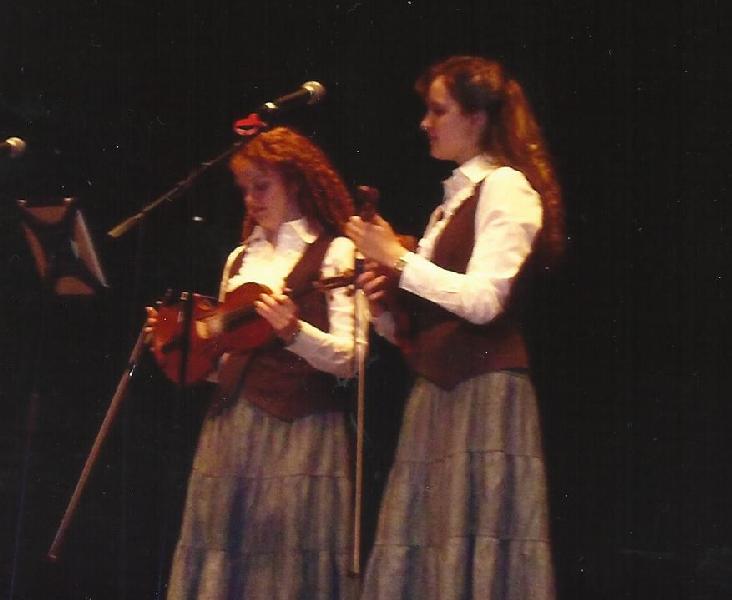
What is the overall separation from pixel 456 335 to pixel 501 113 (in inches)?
23.2

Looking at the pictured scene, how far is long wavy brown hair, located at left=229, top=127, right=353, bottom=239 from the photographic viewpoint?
317 cm

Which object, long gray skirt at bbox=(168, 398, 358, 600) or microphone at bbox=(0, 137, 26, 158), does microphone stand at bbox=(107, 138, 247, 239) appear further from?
long gray skirt at bbox=(168, 398, 358, 600)

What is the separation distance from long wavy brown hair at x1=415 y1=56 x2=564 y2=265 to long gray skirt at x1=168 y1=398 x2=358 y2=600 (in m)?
0.83

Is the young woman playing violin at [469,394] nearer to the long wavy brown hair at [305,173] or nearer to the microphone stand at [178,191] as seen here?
the microphone stand at [178,191]

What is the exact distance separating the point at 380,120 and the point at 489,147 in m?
0.86

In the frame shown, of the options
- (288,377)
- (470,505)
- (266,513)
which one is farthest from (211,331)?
(470,505)

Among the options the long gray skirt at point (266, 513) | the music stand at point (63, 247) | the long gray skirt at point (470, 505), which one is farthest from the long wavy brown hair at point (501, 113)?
the music stand at point (63, 247)

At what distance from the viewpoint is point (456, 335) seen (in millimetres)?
2568

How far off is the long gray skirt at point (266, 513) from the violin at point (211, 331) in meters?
0.15

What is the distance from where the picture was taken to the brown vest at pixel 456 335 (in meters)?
2.53

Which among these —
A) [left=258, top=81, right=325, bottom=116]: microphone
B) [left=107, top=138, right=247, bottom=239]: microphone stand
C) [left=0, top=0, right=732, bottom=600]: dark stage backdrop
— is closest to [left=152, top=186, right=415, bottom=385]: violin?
[left=0, top=0, right=732, bottom=600]: dark stage backdrop

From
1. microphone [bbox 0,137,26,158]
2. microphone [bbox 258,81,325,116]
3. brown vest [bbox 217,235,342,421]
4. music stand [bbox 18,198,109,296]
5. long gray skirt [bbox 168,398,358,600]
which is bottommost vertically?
long gray skirt [bbox 168,398,358,600]

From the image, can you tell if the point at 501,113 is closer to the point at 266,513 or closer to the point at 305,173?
Answer: the point at 305,173

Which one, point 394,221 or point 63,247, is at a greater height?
point 394,221
